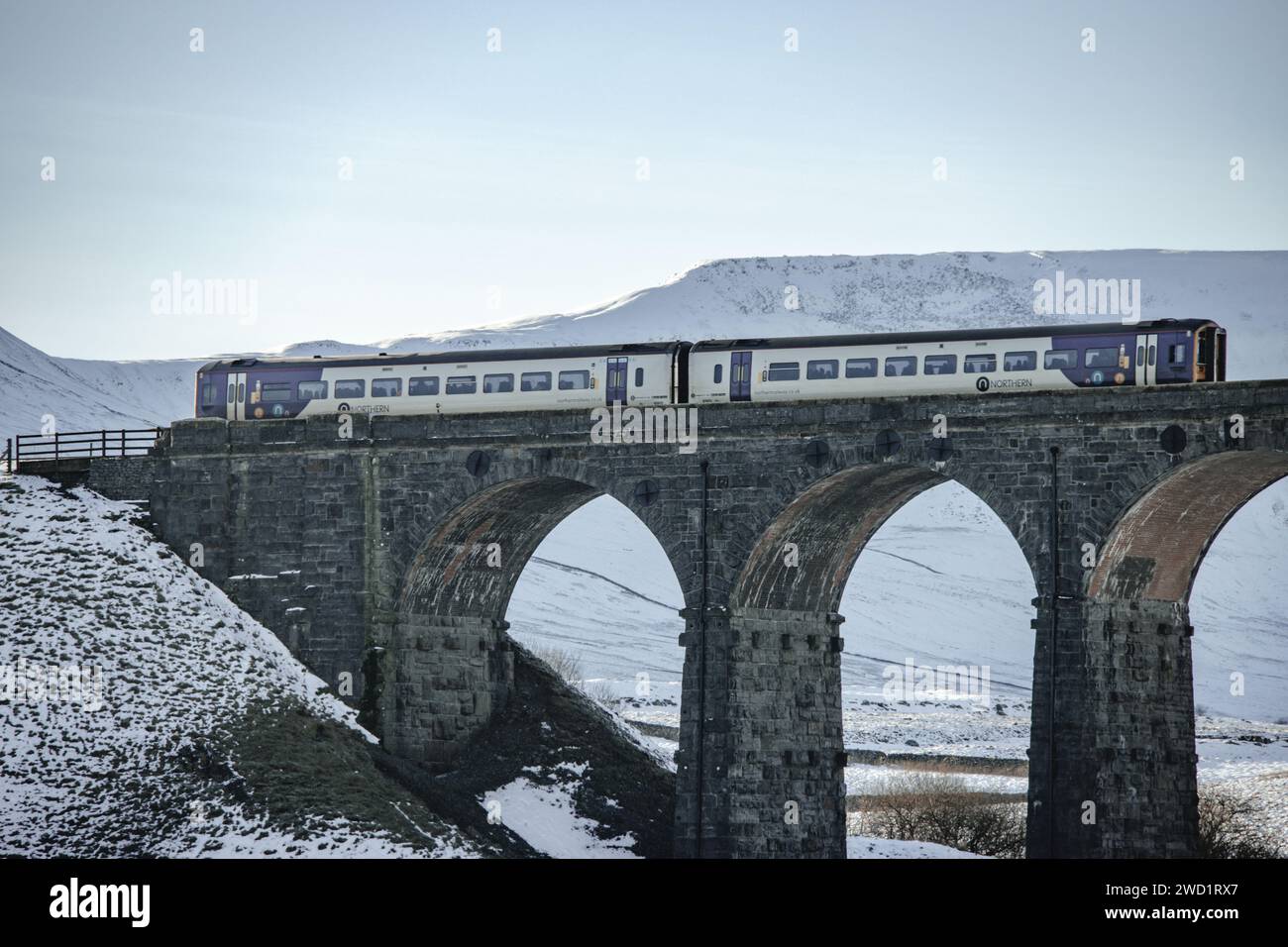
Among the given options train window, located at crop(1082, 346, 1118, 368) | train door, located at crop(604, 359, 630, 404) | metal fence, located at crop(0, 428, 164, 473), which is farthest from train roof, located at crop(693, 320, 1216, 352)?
metal fence, located at crop(0, 428, 164, 473)

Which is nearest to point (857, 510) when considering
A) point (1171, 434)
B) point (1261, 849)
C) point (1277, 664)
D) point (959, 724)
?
point (1171, 434)

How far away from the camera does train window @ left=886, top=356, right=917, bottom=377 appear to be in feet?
155

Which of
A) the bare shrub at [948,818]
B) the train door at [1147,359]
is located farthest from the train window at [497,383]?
the train door at [1147,359]

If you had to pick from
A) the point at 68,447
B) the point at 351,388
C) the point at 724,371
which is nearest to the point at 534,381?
the point at 724,371

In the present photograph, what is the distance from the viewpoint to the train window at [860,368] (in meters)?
47.9

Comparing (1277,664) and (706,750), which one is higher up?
(706,750)

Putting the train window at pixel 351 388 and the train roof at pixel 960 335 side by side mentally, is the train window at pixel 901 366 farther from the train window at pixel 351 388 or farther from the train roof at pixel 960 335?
the train window at pixel 351 388

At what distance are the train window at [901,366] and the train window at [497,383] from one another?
456 inches

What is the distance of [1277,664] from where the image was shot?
136500 mm

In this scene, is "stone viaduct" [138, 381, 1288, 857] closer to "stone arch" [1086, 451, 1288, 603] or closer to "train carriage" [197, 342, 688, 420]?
"stone arch" [1086, 451, 1288, 603]

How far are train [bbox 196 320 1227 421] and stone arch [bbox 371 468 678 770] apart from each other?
2937 millimetres

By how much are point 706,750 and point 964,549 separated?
117861 millimetres

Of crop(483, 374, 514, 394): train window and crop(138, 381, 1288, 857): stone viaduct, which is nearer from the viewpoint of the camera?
crop(138, 381, 1288, 857): stone viaduct
